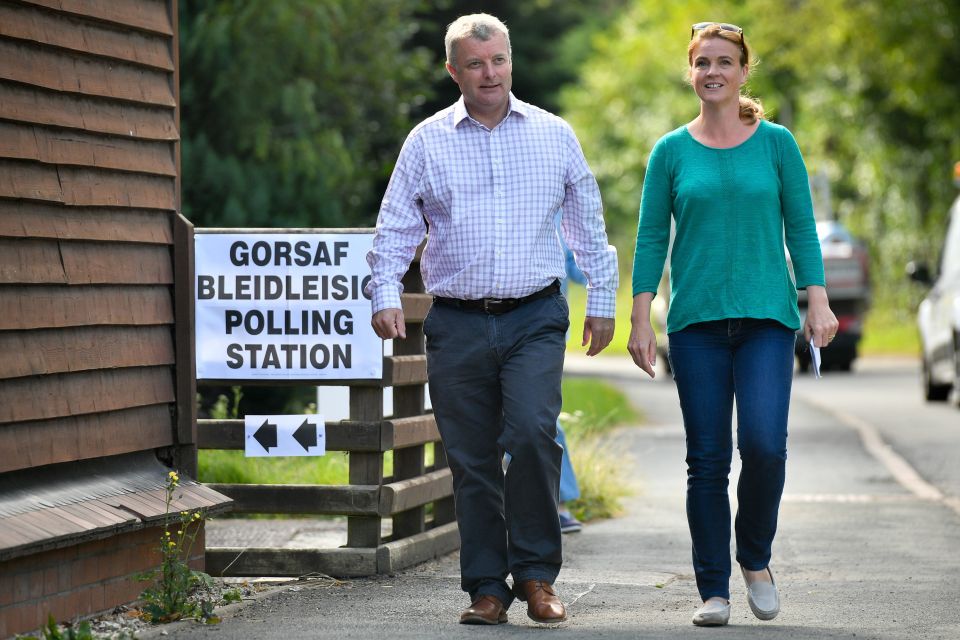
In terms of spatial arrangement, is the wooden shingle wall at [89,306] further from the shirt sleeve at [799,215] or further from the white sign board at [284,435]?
the shirt sleeve at [799,215]

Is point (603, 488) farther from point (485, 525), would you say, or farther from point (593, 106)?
point (593, 106)

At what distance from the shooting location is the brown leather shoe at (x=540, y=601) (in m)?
5.76

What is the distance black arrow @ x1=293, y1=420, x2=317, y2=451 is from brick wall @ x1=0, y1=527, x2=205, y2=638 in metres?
0.87

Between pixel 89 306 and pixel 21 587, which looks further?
pixel 89 306

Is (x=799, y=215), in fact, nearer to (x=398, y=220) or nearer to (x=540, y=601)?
(x=398, y=220)

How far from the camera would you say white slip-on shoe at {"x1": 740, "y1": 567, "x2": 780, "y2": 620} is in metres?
5.88

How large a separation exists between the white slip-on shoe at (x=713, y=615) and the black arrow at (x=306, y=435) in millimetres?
1935

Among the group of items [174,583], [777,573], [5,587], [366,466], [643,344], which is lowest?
[777,573]

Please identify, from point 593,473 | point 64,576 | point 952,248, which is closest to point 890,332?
point 952,248

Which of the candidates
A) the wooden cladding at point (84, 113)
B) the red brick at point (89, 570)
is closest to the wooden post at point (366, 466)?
the wooden cladding at point (84, 113)

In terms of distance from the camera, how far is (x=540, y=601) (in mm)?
5781

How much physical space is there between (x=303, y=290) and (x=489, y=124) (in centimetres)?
155

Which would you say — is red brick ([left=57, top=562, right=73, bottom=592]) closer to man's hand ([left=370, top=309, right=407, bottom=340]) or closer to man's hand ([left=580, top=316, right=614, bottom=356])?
man's hand ([left=370, top=309, right=407, bottom=340])

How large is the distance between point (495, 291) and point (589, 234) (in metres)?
0.41
